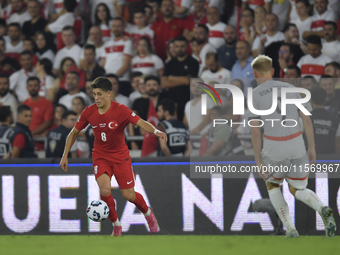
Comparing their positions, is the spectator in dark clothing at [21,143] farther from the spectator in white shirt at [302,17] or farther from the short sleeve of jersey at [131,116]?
the spectator in white shirt at [302,17]

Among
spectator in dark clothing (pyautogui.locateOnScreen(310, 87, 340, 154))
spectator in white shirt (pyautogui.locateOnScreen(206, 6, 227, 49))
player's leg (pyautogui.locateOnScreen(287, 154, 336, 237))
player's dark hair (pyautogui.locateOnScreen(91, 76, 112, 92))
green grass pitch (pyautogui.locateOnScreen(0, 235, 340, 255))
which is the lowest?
green grass pitch (pyautogui.locateOnScreen(0, 235, 340, 255))

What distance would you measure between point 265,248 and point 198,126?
10.8 feet

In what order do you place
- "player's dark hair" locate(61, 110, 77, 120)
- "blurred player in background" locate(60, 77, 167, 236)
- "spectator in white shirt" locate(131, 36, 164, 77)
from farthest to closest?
1. "spectator in white shirt" locate(131, 36, 164, 77)
2. "player's dark hair" locate(61, 110, 77, 120)
3. "blurred player in background" locate(60, 77, 167, 236)

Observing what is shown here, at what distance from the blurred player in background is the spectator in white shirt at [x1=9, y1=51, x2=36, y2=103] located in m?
4.34

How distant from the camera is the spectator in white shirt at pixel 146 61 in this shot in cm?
854

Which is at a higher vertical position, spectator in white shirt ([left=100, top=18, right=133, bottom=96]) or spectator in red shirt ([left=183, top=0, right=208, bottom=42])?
spectator in red shirt ([left=183, top=0, right=208, bottom=42])

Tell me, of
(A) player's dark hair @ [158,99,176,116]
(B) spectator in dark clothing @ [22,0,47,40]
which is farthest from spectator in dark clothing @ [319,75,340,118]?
(B) spectator in dark clothing @ [22,0,47,40]

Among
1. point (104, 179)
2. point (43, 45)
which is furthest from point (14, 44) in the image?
point (104, 179)

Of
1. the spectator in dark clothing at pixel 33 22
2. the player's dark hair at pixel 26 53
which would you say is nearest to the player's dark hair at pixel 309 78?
the player's dark hair at pixel 26 53

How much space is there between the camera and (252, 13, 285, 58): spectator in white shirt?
8.18m

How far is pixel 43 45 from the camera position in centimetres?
955

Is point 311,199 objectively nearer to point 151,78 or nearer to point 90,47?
point 151,78

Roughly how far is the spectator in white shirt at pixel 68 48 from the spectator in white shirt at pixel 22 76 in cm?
51

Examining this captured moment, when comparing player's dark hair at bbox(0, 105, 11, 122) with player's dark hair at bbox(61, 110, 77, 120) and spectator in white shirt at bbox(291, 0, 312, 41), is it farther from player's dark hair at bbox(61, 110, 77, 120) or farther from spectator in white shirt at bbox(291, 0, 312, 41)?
spectator in white shirt at bbox(291, 0, 312, 41)
